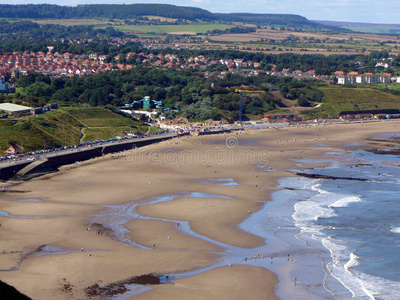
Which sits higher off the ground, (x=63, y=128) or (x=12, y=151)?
(x=63, y=128)

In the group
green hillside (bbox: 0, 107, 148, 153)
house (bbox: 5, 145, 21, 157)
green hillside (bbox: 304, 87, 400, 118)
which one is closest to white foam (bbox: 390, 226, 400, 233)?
house (bbox: 5, 145, 21, 157)

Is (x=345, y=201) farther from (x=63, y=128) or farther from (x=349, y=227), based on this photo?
(x=63, y=128)

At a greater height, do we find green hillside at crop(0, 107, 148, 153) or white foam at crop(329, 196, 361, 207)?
green hillside at crop(0, 107, 148, 153)

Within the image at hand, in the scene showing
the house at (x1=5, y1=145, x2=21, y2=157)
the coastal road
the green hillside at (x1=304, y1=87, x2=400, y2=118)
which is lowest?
the green hillside at (x1=304, y1=87, x2=400, y2=118)

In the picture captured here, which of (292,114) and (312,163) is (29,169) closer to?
(312,163)

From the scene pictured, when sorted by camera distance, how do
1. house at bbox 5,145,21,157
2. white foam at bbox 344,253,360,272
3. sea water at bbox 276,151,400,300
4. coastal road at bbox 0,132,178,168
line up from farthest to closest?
house at bbox 5,145,21,157 → coastal road at bbox 0,132,178,168 → white foam at bbox 344,253,360,272 → sea water at bbox 276,151,400,300

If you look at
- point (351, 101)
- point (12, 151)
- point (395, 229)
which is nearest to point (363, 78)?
point (351, 101)

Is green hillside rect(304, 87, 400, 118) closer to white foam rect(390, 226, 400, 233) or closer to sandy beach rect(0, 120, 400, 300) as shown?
sandy beach rect(0, 120, 400, 300)
